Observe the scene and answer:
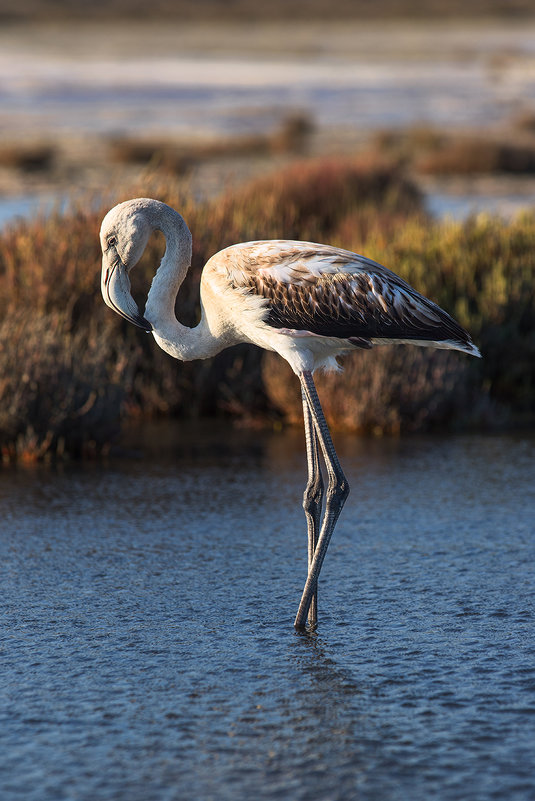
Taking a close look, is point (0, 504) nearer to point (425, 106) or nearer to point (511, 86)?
point (425, 106)

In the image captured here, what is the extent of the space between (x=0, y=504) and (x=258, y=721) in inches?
134

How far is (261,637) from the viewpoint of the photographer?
17.4 ft

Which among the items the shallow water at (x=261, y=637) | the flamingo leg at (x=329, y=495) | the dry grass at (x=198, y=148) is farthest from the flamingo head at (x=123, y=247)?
the dry grass at (x=198, y=148)

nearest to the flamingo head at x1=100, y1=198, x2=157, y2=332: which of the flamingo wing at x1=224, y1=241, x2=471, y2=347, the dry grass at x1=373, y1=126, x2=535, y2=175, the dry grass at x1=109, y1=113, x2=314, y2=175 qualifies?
the flamingo wing at x1=224, y1=241, x2=471, y2=347

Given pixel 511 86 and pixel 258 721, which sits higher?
pixel 511 86

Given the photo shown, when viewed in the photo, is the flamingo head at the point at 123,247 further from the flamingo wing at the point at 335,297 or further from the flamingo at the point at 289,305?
the flamingo wing at the point at 335,297

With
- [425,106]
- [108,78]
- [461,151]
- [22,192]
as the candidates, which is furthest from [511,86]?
[22,192]

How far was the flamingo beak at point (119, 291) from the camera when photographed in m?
5.55

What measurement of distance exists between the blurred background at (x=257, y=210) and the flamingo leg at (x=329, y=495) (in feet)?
10.6

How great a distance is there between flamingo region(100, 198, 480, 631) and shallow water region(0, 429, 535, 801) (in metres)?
0.45

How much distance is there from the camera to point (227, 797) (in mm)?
3955

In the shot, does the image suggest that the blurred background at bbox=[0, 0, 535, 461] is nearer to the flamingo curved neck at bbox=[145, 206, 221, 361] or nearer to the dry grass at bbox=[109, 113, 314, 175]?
the dry grass at bbox=[109, 113, 314, 175]

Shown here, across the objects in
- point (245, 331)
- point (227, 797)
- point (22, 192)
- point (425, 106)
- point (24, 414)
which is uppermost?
point (425, 106)

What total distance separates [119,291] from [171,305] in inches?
10.5
